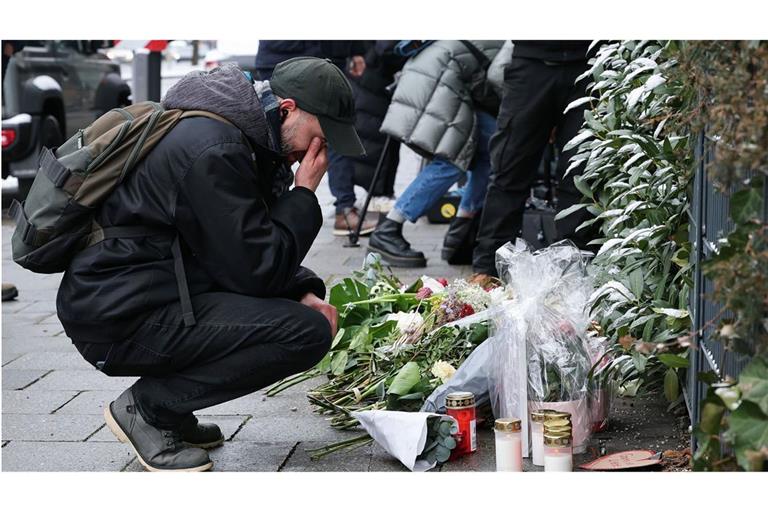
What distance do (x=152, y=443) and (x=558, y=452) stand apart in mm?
1263

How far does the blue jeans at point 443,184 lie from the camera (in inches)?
277

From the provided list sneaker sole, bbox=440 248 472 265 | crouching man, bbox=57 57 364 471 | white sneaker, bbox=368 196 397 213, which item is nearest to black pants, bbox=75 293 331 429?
crouching man, bbox=57 57 364 471

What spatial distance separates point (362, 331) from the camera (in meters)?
4.69

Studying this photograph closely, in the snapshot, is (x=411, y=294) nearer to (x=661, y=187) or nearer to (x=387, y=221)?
(x=661, y=187)

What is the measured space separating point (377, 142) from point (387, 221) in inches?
56.3

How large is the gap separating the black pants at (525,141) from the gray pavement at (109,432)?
1.80 m

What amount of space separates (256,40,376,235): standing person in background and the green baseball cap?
4.27m

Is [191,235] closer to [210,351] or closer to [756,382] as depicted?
[210,351]

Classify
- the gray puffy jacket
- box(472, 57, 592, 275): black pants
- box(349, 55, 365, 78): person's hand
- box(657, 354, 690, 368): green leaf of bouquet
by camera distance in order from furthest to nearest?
box(349, 55, 365, 78): person's hand < the gray puffy jacket < box(472, 57, 592, 275): black pants < box(657, 354, 690, 368): green leaf of bouquet

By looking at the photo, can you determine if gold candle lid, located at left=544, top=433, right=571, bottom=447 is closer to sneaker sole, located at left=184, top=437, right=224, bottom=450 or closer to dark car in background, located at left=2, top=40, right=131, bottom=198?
sneaker sole, located at left=184, top=437, right=224, bottom=450

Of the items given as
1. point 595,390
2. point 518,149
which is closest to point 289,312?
point 595,390

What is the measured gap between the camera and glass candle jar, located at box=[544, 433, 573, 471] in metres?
3.40

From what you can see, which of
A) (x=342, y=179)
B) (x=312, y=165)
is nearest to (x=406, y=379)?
(x=312, y=165)

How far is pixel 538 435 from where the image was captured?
358 cm
